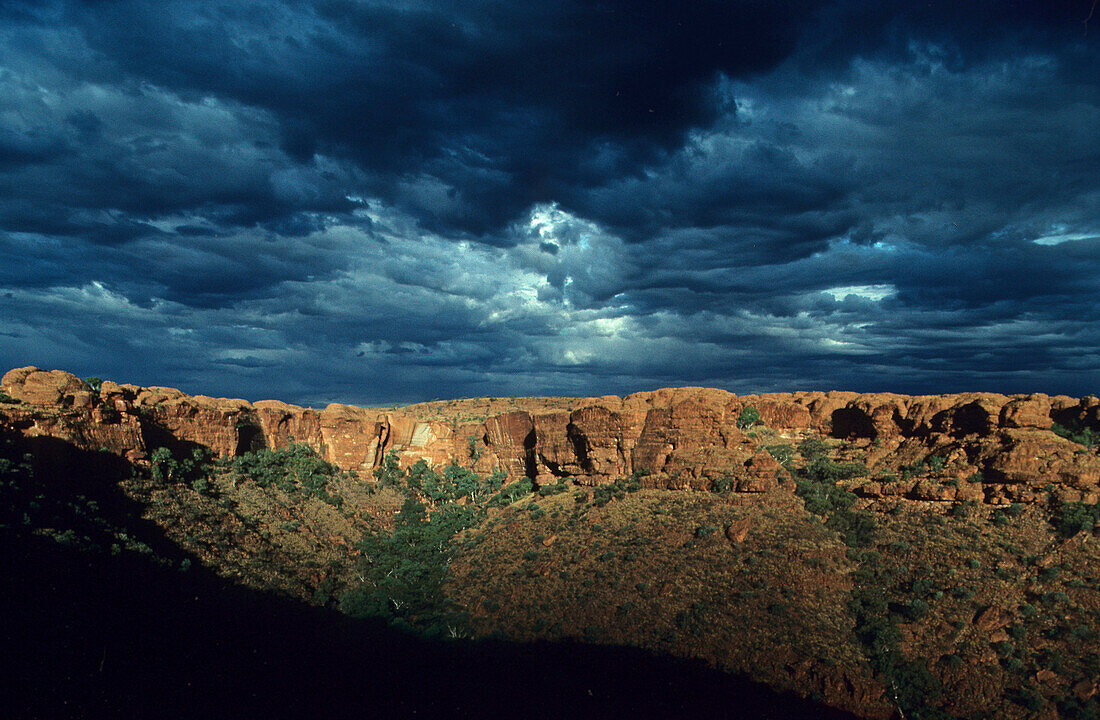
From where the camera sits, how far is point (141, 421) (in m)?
48.8

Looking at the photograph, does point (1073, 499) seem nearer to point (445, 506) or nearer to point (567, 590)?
point (567, 590)

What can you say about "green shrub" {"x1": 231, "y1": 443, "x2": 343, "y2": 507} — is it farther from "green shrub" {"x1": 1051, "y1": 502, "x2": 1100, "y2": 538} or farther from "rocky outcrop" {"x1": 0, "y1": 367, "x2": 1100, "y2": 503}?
"green shrub" {"x1": 1051, "y1": 502, "x2": 1100, "y2": 538}

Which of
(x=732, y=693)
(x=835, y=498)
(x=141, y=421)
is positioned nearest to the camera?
(x=732, y=693)

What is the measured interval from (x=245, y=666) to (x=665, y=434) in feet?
117

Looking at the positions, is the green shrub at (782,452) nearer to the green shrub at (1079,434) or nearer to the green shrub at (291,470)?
the green shrub at (1079,434)

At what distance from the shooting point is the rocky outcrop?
131 feet

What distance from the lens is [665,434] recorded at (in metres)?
51.7

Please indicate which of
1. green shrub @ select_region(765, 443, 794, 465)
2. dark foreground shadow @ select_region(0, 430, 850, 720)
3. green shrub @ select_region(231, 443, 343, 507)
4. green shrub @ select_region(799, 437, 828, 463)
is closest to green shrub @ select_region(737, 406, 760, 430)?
green shrub @ select_region(765, 443, 794, 465)

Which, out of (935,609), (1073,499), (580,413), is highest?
(580,413)

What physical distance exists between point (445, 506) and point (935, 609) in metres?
44.2

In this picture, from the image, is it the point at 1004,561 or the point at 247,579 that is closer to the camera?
the point at 1004,561

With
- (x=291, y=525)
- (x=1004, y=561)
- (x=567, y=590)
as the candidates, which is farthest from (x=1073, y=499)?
(x=291, y=525)

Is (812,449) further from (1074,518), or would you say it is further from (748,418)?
(1074,518)

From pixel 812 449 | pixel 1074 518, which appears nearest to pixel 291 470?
pixel 812 449
